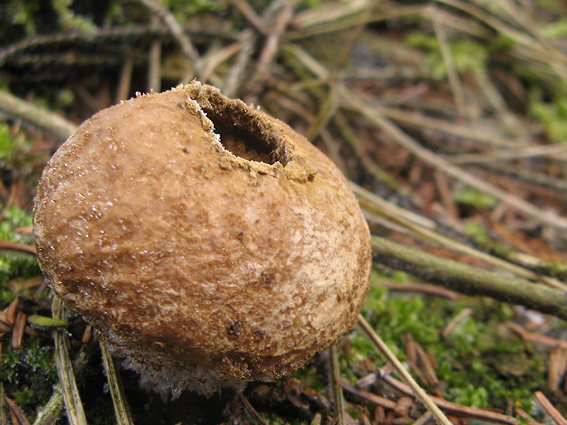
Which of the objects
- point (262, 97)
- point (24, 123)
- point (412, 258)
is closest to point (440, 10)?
point (262, 97)

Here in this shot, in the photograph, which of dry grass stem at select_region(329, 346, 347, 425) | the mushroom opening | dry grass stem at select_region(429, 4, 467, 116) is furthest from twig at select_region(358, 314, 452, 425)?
dry grass stem at select_region(429, 4, 467, 116)

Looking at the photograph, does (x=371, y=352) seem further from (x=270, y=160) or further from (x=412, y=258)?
(x=270, y=160)

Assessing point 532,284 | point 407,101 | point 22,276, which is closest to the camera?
point 22,276

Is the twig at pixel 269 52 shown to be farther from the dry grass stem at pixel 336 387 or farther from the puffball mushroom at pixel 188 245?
the dry grass stem at pixel 336 387

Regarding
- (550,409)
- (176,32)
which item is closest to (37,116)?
(176,32)

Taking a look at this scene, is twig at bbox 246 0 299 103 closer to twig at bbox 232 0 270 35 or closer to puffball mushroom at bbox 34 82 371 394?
twig at bbox 232 0 270 35

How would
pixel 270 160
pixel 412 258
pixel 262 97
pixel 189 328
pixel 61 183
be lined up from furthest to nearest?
pixel 262 97, pixel 412 258, pixel 270 160, pixel 61 183, pixel 189 328
